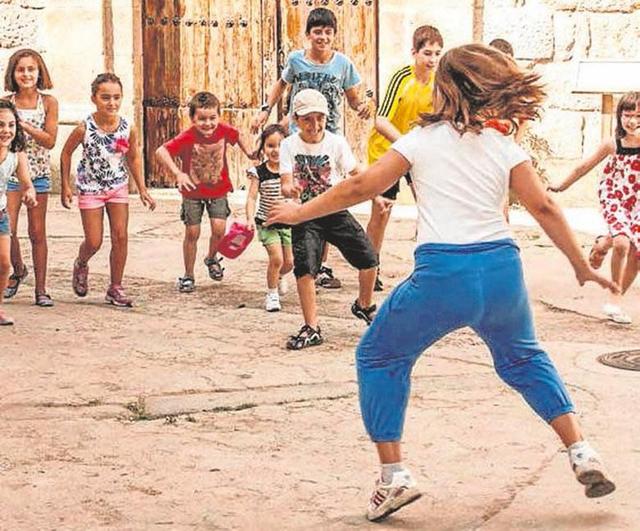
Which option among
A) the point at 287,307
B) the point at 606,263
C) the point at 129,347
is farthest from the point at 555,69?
the point at 129,347

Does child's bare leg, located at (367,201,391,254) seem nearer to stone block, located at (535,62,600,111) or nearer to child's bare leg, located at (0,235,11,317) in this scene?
child's bare leg, located at (0,235,11,317)

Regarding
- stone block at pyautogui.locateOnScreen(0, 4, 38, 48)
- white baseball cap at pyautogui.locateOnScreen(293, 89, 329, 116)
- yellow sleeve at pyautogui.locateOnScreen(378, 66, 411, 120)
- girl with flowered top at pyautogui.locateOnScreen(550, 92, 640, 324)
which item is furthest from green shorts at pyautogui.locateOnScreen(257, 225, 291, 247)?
stone block at pyautogui.locateOnScreen(0, 4, 38, 48)

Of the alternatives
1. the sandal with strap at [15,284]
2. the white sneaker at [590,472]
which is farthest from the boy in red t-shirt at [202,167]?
the white sneaker at [590,472]

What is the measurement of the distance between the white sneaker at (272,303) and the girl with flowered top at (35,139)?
1136mm

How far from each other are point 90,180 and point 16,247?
0.68m

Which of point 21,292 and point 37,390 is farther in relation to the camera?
point 21,292

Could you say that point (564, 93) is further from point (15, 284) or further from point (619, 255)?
point (15, 284)

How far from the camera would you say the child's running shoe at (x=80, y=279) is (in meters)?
8.41

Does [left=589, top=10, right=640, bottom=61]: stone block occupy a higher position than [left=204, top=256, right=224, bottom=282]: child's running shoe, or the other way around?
[left=589, top=10, right=640, bottom=61]: stone block

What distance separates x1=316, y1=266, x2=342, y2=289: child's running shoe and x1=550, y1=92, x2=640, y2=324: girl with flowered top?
1.61 m

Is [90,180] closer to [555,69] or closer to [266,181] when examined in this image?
[266,181]

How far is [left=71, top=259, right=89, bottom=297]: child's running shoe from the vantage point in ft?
27.6

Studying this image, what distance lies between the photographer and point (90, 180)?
8203 mm

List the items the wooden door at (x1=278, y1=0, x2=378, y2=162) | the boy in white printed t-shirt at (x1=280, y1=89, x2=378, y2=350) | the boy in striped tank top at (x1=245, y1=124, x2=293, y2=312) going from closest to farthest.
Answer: the boy in white printed t-shirt at (x1=280, y1=89, x2=378, y2=350)
the boy in striped tank top at (x1=245, y1=124, x2=293, y2=312)
the wooden door at (x1=278, y1=0, x2=378, y2=162)
